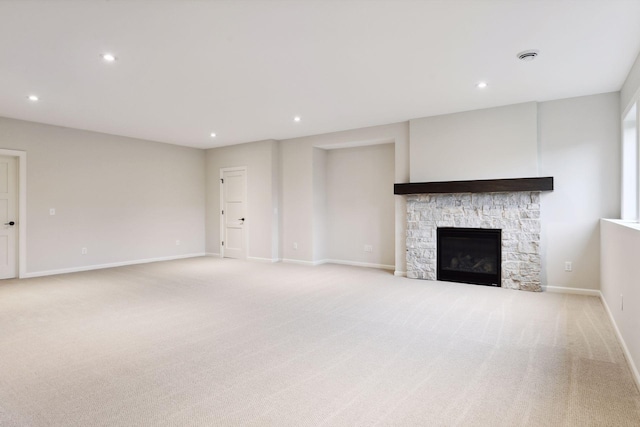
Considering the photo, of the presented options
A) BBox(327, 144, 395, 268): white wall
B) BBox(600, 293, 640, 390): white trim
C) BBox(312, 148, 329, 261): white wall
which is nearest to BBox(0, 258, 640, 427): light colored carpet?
BBox(600, 293, 640, 390): white trim

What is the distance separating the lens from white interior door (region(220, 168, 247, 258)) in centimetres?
819

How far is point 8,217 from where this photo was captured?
590cm

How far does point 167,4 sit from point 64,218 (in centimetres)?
547

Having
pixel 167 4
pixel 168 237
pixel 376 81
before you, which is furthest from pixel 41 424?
pixel 168 237

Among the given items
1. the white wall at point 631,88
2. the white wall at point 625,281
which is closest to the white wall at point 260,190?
the white wall at point 625,281

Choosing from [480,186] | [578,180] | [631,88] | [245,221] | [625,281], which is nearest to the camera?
[625,281]

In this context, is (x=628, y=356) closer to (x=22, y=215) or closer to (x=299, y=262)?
(x=299, y=262)

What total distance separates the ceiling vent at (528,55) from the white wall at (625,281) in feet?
5.84

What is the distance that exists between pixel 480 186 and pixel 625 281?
2.38m

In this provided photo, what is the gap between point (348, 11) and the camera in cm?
267

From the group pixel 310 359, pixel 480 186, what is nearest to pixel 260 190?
pixel 480 186

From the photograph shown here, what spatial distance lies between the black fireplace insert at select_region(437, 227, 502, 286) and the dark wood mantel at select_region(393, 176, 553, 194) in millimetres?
648

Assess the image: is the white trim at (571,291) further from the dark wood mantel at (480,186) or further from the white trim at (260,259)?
the white trim at (260,259)

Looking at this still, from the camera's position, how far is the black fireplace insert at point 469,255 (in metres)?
5.34
